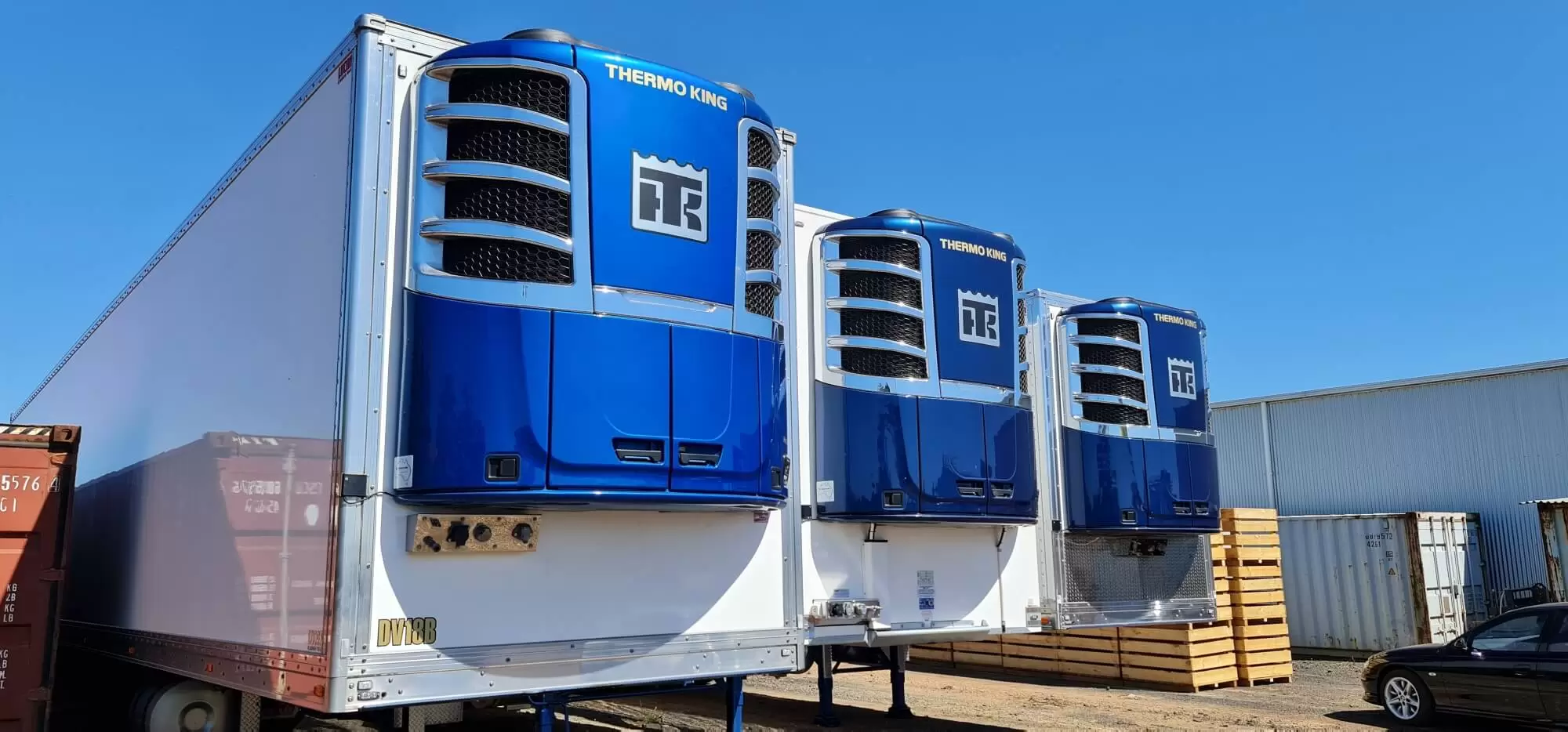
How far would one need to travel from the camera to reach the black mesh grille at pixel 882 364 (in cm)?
706

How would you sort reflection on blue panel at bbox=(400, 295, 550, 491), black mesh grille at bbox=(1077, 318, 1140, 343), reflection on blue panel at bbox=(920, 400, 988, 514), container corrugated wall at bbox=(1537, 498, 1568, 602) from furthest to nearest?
container corrugated wall at bbox=(1537, 498, 1568, 602)
black mesh grille at bbox=(1077, 318, 1140, 343)
reflection on blue panel at bbox=(920, 400, 988, 514)
reflection on blue panel at bbox=(400, 295, 550, 491)

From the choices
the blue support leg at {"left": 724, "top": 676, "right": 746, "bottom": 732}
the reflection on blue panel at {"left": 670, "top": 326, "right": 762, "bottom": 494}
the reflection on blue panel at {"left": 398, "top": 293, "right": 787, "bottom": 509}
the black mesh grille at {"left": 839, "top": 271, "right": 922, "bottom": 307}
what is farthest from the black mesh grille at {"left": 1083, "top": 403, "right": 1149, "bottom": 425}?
the reflection on blue panel at {"left": 398, "top": 293, "right": 787, "bottom": 509}

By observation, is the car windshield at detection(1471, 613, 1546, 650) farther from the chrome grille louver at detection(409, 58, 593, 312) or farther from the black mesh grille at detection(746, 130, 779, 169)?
the chrome grille louver at detection(409, 58, 593, 312)

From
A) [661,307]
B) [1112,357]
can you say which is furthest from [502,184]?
[1112,357]

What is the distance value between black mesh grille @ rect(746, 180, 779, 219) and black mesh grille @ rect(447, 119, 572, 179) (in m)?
1.06

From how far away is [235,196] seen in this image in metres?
6.81

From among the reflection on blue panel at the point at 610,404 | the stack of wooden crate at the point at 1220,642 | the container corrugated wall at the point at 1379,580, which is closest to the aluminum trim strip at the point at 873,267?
the reflection on blue panel at the point at 610,404

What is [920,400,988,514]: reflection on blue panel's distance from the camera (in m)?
6.99

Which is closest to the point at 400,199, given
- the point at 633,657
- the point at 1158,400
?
the point at 633,657

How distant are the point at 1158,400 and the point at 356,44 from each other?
21.2 ft

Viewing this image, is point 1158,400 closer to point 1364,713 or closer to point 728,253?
point 728,253

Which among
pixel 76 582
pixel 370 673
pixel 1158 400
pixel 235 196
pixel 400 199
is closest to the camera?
pixel 370 673

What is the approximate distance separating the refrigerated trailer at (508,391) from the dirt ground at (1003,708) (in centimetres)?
438

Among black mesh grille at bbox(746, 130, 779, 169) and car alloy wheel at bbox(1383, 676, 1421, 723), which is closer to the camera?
black mesh grille at bbox(746, 130, 779, 169)
